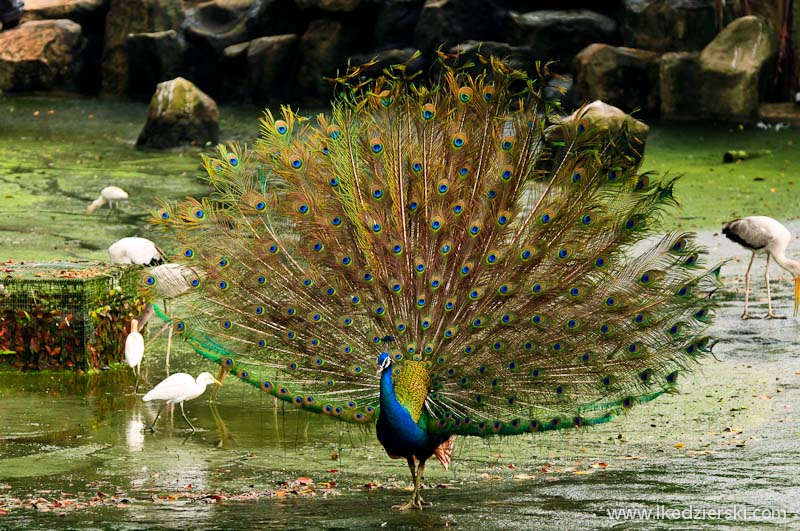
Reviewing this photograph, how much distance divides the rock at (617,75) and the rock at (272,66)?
597 centimetres

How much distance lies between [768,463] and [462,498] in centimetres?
210

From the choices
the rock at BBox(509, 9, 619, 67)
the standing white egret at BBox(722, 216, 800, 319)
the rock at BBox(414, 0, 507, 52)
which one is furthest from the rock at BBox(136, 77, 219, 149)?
the standing white egret at BBox(722, 216, 800, 319)

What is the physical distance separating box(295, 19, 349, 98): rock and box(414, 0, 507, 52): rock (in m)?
1.64

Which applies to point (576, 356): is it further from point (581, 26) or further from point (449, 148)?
point (581, 26)

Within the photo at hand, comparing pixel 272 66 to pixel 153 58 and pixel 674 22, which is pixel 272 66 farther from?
pixel 674 22

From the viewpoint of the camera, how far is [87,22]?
29.1 m

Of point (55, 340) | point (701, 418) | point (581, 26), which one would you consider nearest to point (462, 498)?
point (701, 418)

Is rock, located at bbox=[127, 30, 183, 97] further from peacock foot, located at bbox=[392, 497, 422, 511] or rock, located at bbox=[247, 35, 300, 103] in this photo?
peacock foot, located at bbox=[392, 497, 422, 511]

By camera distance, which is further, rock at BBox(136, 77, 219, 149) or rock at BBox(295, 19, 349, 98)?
rock at BBox(295, 19, 349, 98)

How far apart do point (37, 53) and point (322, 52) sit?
6.21 m

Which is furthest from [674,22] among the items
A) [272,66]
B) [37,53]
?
[37,53]

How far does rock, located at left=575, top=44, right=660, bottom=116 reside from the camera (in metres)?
24.0

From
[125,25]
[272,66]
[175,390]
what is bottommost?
[272,66]

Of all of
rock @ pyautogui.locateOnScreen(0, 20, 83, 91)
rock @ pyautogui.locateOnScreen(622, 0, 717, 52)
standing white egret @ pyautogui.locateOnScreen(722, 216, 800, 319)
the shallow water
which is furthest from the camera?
rock @ pyautogui.locateOnScreen(0, 20, 83, 91)
